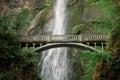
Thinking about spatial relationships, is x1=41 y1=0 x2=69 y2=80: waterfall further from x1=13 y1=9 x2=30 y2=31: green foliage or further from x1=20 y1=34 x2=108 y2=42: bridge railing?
x1=13 y1=9 x2=30 y2=31: green foliage

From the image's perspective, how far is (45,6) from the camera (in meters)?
46.7

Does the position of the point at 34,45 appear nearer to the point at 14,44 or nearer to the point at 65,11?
the point at 14,44

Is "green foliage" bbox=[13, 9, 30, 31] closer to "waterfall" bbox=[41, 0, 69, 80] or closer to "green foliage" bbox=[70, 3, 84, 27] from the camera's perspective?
"waterfall" bbox=[41, 0, 69, 80]

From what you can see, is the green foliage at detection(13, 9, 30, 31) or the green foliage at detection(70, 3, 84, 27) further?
the green foliage at detection(70, 3, 84, 27)

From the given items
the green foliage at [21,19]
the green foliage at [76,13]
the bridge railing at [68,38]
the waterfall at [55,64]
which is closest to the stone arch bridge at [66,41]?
the bridge railing at [68,38]

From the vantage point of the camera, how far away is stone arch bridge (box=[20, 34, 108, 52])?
29484 millimetres

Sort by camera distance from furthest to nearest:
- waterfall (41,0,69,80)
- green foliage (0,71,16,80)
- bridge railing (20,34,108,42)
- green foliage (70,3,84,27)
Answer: green foliage (70,3,84,27) < waterfall (41,0,69,80) < bridge railing (20,34,108,42) < green foliage (0,71,16,80)

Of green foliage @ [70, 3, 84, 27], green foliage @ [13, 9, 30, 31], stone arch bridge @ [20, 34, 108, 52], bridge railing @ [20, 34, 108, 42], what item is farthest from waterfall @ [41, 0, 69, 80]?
green foliage @ [13, 9, 30, 31]

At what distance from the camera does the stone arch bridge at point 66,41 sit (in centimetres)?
2948

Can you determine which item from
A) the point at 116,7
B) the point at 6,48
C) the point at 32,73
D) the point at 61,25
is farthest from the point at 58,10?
the point at 116,7

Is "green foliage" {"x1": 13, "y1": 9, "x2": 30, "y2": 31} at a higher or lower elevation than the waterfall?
higher

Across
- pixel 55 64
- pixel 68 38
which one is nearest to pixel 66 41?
pixel 68 38

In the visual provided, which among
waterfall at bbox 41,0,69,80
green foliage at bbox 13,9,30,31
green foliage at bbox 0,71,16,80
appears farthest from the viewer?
waterfall at bbox 41,0,69,80

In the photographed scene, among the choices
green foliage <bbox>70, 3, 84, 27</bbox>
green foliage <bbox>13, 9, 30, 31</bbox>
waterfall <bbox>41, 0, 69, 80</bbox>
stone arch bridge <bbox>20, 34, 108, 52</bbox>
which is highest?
green foliage <bbox>70, 3, 84, 27</bbox>
